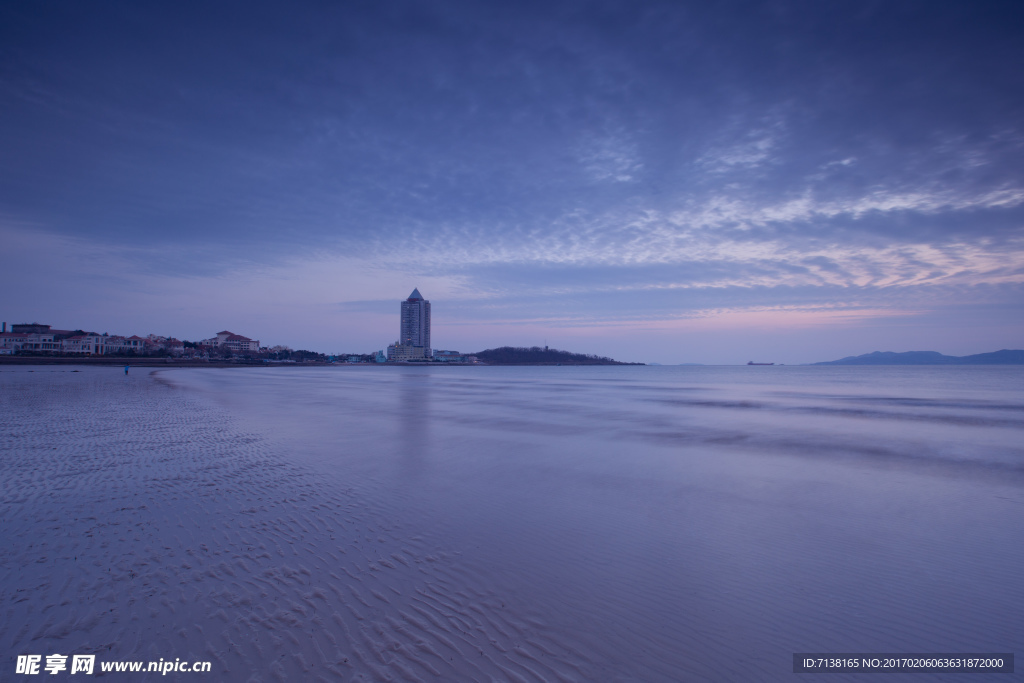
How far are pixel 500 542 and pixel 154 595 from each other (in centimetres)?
374

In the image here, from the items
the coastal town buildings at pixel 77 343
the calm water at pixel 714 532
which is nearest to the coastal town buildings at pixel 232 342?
the coastal town buildings at pixel 77 343

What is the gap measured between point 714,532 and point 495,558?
3.38 meters

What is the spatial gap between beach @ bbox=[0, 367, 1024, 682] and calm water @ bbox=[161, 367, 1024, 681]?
39 mm

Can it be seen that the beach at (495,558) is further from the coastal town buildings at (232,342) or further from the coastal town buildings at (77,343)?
the coastal town buildings at (232,342)

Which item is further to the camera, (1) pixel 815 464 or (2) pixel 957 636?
(1) pixel 815 464

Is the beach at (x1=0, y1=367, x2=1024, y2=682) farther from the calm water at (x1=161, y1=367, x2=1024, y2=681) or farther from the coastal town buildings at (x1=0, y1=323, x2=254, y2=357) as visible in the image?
the coastal town buildings at (x1=0, y1=323, x2=254, y2=357)

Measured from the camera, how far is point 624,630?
13.2 feet

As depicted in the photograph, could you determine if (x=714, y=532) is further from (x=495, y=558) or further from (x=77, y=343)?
(x=77, y=343)

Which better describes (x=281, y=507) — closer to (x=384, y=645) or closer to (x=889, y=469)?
(x=384, y=645)

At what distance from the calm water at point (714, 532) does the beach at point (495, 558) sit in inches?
1.5

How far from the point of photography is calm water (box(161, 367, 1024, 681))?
4.11m

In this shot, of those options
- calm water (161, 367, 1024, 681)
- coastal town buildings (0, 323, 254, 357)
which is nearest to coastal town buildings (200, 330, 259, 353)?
coastal town buildings (0, 323, 254, 357)

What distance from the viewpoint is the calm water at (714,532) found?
13.5ft

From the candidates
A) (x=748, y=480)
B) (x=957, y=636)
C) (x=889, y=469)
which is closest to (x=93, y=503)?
(x=957, y=636)
